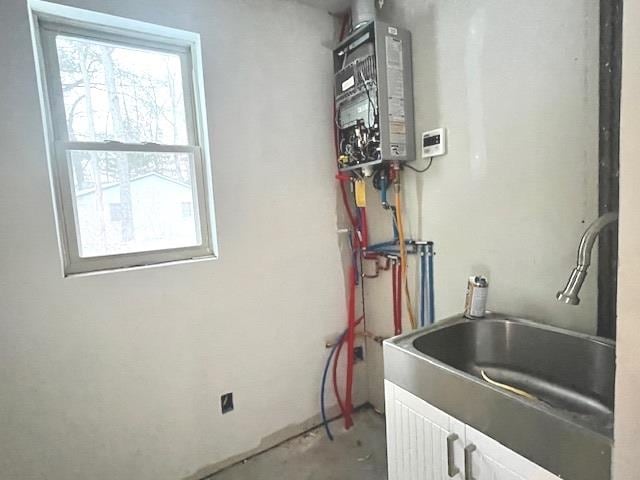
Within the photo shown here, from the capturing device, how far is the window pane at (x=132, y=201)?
1.67 meters

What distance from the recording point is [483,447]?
3.22 feet

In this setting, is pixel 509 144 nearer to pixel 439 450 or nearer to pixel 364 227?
pixel 364 227

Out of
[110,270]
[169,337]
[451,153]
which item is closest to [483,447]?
[451,153]

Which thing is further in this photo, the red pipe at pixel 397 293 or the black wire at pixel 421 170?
the red pipe at pixel 397 293

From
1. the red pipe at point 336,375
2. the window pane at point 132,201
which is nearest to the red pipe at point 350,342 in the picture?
the red pipe at point 336,375

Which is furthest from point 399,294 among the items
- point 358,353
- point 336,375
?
point 336,375

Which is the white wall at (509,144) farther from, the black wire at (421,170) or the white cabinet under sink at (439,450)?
the white cabinet under sink at (439,450)

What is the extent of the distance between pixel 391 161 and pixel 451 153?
0.29 metres

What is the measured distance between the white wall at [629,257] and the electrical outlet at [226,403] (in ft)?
5.64

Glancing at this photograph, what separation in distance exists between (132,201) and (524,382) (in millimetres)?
1896

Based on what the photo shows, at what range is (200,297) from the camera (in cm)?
185

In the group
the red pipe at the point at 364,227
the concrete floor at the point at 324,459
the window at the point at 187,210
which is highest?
the window at the point at 187,210

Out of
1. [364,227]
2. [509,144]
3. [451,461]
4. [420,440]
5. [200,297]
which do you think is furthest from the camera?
[364,227]

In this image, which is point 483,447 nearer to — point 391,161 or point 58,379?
point 391,161
